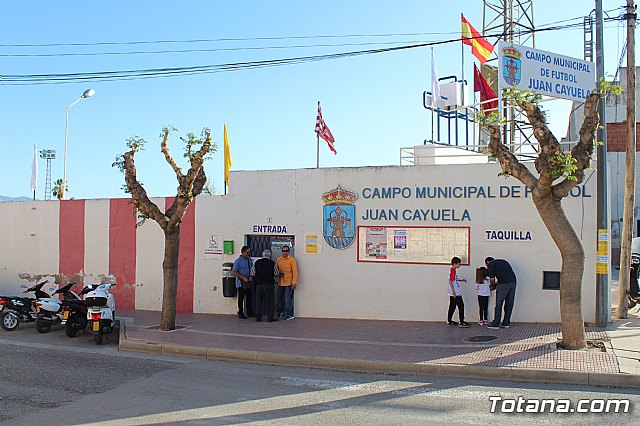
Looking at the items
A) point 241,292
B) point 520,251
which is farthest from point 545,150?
point 241,292

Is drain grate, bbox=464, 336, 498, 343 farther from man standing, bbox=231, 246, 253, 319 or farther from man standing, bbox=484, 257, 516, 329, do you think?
man standing, bbox=231, 246, 253, 319

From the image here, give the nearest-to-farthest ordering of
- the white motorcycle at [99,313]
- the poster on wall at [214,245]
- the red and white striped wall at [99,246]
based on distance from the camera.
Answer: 1. the white motorcycle at [99,313]
2. the poster on wall at [214,245]
3. the red and white striped wall at [99,246]

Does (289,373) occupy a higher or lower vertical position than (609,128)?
lower

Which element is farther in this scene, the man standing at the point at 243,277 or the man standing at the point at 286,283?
the man standing at the point at 243,277

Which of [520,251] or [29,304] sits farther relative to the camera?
[29,304]

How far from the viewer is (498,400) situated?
771cm

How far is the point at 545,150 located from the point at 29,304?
11.8m

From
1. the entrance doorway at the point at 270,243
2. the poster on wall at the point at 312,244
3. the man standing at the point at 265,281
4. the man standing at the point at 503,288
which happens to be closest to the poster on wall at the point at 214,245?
the entrance doorway at the point at 270,243

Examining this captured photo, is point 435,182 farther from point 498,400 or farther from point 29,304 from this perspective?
point 29,304

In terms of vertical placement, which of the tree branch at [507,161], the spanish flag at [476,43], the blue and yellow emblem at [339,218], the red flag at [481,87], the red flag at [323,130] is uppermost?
the spanish flag at [476,43]

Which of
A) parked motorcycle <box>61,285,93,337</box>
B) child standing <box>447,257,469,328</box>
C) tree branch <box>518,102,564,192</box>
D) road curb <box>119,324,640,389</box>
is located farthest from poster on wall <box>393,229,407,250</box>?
parked motorcycle <box>61,285,93,337</box>

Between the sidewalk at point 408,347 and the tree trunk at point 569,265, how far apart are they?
0.39 meters

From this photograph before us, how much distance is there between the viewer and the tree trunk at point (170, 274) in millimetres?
13078

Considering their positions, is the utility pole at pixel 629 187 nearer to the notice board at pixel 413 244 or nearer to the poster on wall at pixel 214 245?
the notice board at pixel 413 244
